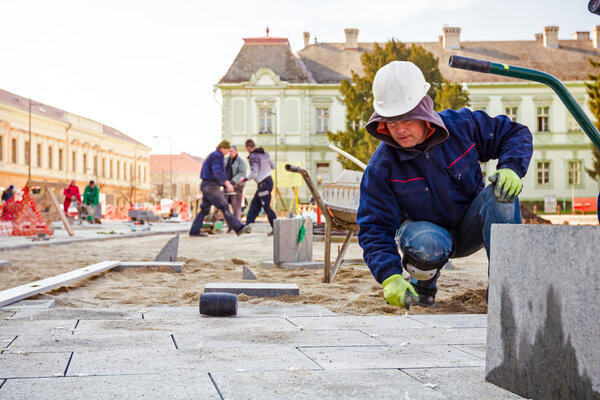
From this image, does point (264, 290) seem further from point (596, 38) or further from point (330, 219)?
point (596, 38)

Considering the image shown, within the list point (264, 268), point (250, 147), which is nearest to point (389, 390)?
point (264, 268)

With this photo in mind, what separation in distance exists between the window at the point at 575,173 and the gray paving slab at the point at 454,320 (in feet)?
142

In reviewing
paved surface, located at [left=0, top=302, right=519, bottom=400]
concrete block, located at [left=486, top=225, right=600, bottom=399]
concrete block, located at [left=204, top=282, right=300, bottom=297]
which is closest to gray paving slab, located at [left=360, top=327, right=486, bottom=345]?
paved surface, located at [left=0, top=302, right=519, bottom=400]

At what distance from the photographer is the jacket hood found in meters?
3.02

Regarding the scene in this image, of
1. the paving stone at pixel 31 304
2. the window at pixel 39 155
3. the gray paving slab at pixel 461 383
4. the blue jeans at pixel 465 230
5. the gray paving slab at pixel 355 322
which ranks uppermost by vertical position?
the window at pixel 39 155

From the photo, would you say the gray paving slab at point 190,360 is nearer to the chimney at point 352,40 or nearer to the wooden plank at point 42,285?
the wooden plank at point 42,285

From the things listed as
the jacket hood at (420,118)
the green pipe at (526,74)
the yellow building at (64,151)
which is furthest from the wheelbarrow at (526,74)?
the yellow building at (64,151)

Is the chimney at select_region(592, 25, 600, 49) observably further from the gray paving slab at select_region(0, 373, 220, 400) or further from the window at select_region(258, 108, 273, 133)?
the gray paving slab at select_region(0, 373, 220, 400)

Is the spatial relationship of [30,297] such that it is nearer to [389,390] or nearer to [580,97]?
[389,390]

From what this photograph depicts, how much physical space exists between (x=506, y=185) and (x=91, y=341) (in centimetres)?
→ 211

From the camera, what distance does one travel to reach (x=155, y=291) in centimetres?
554

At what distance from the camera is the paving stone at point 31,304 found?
4477 millimetres

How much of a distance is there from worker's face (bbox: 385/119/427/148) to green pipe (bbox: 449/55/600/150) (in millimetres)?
790

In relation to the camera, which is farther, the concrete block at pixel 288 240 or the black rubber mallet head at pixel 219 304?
the concrete block at pixel 288 240
